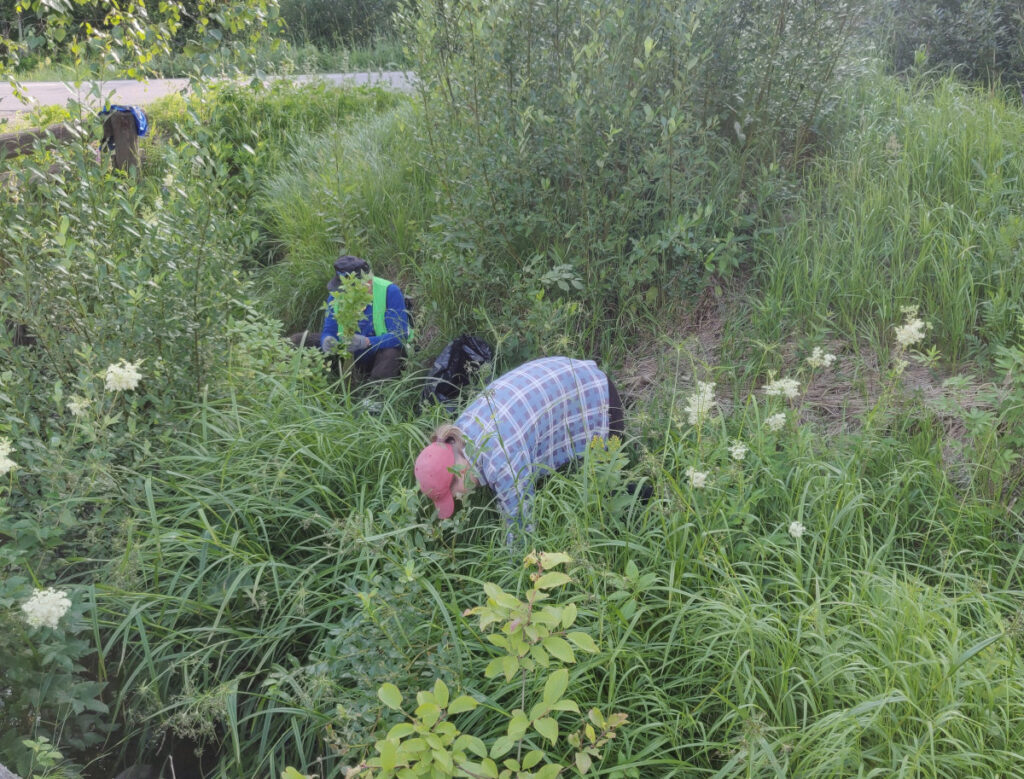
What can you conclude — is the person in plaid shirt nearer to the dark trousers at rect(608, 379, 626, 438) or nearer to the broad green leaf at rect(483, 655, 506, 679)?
the dark trousers at rect(608, 379, 626, 438)

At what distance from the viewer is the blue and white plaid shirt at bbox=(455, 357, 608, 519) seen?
297cm

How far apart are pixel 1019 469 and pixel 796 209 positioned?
206 cm

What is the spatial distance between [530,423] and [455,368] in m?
1.07

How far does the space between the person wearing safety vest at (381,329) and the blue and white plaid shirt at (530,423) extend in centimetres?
130

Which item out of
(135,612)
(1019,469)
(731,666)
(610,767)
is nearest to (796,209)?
(1019,469)

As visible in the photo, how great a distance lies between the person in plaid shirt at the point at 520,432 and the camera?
2865mm

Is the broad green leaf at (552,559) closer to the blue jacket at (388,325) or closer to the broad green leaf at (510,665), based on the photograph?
the broad green leaf at (510,665)

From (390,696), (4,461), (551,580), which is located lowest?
(390,696)

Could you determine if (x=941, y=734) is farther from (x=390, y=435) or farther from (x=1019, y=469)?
(x=390, y=435)

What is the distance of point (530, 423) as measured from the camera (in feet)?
10.3

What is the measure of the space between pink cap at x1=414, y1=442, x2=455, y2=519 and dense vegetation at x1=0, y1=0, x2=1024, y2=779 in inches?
5.0

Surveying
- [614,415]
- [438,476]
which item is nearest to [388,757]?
[438,476]

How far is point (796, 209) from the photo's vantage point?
457cm

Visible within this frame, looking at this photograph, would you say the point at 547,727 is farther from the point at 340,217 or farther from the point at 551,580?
the point at 340,217
